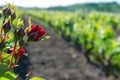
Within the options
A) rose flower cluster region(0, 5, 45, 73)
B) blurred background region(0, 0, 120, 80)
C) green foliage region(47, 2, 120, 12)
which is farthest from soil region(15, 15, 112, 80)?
green foliage region(47, 2, 120, 12)

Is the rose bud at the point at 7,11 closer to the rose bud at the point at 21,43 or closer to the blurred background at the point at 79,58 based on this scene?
the rose bud at the point at 21,43

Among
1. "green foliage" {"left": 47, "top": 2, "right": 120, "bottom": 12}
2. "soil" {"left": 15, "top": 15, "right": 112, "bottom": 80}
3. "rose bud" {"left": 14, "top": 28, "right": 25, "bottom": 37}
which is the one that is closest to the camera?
"rose bud" {"left": 14, "top": 28, "right": 25, "bottom": 37}

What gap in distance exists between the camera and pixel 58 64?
9828mm

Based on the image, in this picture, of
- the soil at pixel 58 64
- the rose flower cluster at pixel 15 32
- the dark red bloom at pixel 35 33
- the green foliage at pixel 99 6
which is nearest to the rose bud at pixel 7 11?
the rose flower cluster at pixel 15 32

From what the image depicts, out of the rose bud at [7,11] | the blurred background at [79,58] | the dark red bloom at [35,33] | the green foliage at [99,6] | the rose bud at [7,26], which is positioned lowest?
the green foliage at [99,6]

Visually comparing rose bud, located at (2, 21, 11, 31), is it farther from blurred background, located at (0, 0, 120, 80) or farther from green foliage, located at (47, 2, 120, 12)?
green foliage, located at (47, 2, 120, 12)

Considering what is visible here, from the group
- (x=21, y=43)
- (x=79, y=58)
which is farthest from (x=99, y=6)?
(x=21, y=43)

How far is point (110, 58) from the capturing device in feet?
32.5

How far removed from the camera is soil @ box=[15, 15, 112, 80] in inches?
329

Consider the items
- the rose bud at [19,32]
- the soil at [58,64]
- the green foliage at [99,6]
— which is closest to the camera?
the rose bud at [19,32]

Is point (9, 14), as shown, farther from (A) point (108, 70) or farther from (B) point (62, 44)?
(B) point (62, 44)

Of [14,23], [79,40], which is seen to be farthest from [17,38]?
[79,40]

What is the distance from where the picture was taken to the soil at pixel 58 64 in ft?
27.4

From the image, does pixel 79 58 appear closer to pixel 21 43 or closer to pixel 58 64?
pixel 58 64
